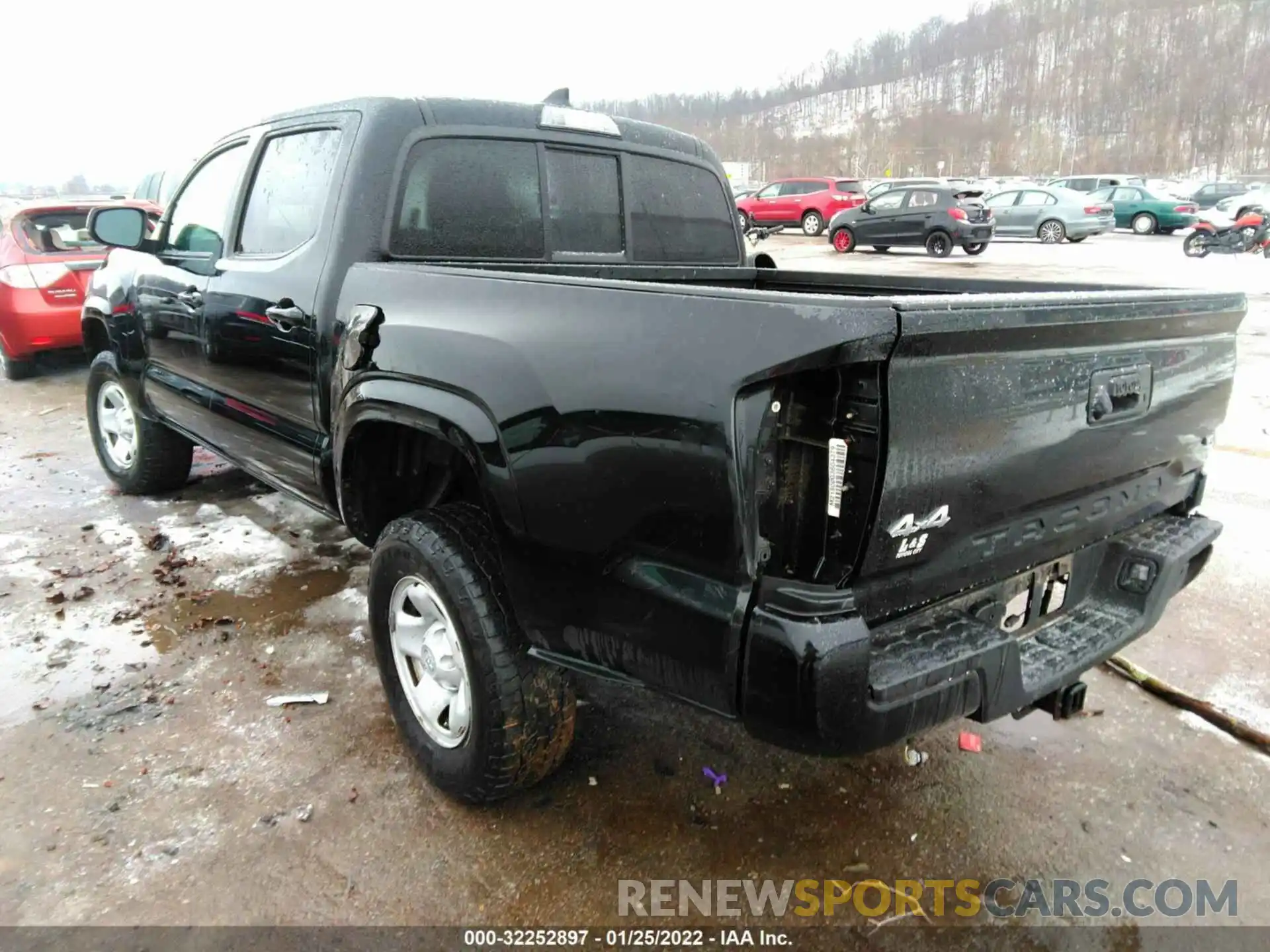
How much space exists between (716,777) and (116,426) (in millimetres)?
4400

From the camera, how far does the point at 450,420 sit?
214cm

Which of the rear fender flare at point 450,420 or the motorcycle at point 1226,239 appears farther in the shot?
the motorcycle at point 1226,239

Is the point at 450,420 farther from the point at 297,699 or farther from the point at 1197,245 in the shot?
the point at 1197,245

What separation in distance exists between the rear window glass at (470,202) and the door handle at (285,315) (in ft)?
1.36

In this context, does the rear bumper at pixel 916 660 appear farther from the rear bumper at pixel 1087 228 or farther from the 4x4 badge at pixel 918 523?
the rear bumper at pixel 1087 228

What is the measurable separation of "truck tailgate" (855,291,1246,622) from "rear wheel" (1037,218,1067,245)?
22459 mm

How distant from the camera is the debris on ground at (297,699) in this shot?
2943 mm

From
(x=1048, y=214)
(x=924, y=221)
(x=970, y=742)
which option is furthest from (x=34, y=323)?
(x=1048, y=214)

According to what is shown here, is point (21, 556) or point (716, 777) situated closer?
point (716, 777)

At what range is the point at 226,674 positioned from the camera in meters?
3.12

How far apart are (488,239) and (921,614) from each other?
2.03 m

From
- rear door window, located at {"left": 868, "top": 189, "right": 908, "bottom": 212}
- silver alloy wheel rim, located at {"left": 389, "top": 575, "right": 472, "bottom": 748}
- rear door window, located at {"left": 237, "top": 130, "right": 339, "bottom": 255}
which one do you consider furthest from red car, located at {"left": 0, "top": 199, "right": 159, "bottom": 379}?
rear door window, located at {"left": 868, "top": 189, "right": 908, "bottom": 212}

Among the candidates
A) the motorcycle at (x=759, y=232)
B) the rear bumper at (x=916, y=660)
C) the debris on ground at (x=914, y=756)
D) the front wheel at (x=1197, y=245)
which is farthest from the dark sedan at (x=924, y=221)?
the rear bumper at (x=916, y=660)

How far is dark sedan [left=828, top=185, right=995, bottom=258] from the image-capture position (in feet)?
59.9
